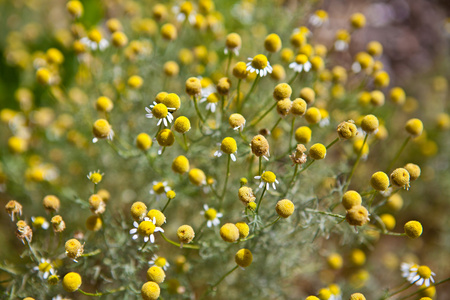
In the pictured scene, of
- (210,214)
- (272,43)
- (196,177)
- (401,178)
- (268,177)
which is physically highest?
(272,43)

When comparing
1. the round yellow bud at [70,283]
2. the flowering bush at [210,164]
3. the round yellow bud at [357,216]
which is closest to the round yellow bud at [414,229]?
the flowering bush at [210,164]

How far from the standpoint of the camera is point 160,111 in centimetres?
180

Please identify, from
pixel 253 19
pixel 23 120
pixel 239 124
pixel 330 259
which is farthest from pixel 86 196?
pixel 253 19

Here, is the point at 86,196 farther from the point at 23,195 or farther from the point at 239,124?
the point at 239,124

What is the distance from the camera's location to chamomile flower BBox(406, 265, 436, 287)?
6.38ft

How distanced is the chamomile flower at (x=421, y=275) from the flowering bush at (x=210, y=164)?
1 cm

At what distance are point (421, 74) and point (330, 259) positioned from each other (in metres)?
2.74

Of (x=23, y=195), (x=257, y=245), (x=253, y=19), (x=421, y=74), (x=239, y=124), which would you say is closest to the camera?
(x=239, y=124)

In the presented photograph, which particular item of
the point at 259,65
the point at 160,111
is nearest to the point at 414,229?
the point at 259,65

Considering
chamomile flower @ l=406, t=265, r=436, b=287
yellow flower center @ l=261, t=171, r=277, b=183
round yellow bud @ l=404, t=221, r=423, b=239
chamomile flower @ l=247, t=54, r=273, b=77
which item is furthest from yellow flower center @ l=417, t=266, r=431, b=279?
chamomile flower @ l=247, t=54, r=273, b=77

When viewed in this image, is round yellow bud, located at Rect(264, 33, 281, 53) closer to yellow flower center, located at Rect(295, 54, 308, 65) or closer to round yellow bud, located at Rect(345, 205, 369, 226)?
yellow flower center, located at Rect(295, 54, 308, 65)

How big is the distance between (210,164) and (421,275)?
1341 mm

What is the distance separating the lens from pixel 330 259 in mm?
2559

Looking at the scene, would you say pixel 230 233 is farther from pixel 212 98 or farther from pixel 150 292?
pixel 212 98
